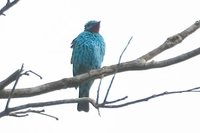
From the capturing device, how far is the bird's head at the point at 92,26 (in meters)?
8.64

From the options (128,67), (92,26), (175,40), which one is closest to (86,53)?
(92,26)

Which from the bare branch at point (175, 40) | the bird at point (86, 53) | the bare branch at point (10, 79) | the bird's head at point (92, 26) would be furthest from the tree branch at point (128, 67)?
the bird's head at point (92, 26)

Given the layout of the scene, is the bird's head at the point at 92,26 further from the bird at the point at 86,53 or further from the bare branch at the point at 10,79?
the bare branch at the point at 10,79

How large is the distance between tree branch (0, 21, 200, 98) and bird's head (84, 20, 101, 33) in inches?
171

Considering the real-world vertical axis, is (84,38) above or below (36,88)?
above

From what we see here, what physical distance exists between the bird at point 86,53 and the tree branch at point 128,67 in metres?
3.72

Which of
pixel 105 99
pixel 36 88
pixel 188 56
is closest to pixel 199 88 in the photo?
pixel 188 56

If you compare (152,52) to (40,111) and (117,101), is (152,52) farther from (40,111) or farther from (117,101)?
(40,111)

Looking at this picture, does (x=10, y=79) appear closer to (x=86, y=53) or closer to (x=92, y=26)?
(x=86, y=53)

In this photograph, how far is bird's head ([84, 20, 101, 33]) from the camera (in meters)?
8.64

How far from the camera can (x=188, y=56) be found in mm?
3533

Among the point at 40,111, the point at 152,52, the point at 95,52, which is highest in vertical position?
the point at 95,52

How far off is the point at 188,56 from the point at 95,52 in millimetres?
4700

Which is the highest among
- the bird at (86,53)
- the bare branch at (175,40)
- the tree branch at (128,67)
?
the bird at (86,53)
